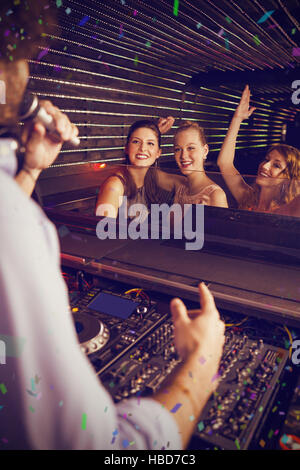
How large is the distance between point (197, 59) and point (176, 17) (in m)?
2.45

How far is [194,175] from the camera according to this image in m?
2.42

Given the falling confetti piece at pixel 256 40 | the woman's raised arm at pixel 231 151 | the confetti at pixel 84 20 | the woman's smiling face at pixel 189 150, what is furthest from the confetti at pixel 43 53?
the falling confetti piece at pixel 256 40

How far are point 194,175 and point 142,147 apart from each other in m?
0.96

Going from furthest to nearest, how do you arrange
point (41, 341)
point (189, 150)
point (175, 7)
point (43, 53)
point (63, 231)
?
point (43, 53)
point (189, 150)
point (175, 7)
point (63, 231)
point (41, 341)

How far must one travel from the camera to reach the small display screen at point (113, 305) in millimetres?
1263

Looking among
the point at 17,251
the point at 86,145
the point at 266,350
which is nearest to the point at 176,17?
the point at 86,145

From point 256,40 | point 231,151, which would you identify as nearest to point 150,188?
point 231,151

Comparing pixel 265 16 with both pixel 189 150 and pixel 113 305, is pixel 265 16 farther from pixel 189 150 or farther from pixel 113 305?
pixel 113 305

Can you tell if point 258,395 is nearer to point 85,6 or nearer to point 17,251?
point 17,251

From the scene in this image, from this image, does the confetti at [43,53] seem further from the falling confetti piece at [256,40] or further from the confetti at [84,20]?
the falling confetti piece at [256,40]

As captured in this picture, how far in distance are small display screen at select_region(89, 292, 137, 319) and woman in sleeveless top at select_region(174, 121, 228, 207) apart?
3.45 ft

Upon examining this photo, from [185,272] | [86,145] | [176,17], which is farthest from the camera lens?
[86,145]

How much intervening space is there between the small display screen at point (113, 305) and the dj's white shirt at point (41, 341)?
2.20ft

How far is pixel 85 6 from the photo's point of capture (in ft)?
8.36
